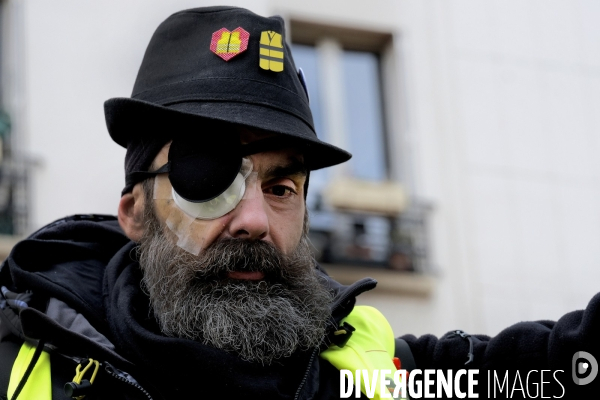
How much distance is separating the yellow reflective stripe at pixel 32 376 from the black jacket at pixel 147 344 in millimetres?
29

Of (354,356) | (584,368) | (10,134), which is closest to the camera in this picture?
(584,368)

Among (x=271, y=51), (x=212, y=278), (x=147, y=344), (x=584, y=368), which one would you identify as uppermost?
(x=271, y=51)

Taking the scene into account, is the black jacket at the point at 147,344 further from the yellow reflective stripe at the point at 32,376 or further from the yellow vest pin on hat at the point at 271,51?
the yellow vest pin on hat at the point at 271,51

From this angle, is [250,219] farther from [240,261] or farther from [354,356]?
[354,356]

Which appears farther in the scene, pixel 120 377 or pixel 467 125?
pixel 467 125

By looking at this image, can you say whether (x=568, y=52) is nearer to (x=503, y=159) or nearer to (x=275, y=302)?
(x=503, y=159)

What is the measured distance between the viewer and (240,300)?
3.29m

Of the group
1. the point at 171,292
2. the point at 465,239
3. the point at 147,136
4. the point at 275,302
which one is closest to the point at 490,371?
the point at 275,302

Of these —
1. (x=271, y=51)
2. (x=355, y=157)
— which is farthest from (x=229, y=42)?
(x=355, y=157)

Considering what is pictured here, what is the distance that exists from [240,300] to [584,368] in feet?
3.23

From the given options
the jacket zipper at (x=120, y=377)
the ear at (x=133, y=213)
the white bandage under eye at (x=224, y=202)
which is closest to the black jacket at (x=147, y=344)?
the jacket zipper at (x=120, y=377)

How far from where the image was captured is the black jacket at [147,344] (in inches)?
121

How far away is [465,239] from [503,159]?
94 centimetres

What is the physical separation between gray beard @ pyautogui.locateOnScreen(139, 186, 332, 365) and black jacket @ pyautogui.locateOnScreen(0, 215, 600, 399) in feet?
0.18
